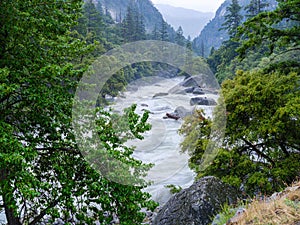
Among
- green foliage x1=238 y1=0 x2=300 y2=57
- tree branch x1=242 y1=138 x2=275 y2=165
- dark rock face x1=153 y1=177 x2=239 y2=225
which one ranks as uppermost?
green foliage x1=238 y1=0 x2=300 y2=57

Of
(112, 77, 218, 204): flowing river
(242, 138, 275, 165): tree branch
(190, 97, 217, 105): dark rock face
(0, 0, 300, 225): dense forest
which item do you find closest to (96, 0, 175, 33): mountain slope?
(190, 97, 217, 105): dark rock face

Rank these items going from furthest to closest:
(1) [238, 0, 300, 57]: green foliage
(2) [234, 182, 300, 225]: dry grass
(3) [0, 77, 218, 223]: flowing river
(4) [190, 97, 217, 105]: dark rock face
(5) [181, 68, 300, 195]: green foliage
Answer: (3) [0, 77, 218, 223]: flowing river < (4) [190, 97, 217, 105]: dark rock face < (1) [238, 0, 300, 57]: green foliage < (5) [181, 68, 300, 195]: green foliage < (2) [234, 182, 300, 225]: dry grass

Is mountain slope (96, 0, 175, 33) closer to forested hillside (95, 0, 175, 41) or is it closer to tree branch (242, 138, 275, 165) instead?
forested hillside (95, 0, 175, 41)

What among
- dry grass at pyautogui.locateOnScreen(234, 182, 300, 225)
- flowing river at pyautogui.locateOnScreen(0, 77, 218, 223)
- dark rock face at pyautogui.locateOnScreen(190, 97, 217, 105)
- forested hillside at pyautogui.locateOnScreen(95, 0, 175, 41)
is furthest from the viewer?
forested hillside at pyautogui.locateOnScreen(95, 0, 175, 41)

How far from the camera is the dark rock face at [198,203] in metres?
5.00

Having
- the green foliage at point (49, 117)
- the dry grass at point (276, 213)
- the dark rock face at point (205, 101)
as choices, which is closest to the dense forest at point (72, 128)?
the green foliage at point (49, 117)

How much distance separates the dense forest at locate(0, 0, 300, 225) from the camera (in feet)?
14.2

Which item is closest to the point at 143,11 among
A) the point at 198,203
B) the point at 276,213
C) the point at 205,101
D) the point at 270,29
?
the point at 205,101

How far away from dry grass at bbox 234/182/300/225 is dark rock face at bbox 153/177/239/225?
5.45 feet

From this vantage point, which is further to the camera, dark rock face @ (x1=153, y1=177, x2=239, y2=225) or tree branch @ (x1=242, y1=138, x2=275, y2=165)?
tree branch @ (x1=242, y1=138, x2=275, y2=165)

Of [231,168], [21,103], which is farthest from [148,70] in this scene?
[21,103]

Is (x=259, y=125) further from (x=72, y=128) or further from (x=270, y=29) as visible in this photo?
(x=72, y=128)

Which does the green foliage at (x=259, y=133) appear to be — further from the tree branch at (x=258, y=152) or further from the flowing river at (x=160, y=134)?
the flowing river at (x=160, y=134)

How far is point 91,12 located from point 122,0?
6674 centimetres
